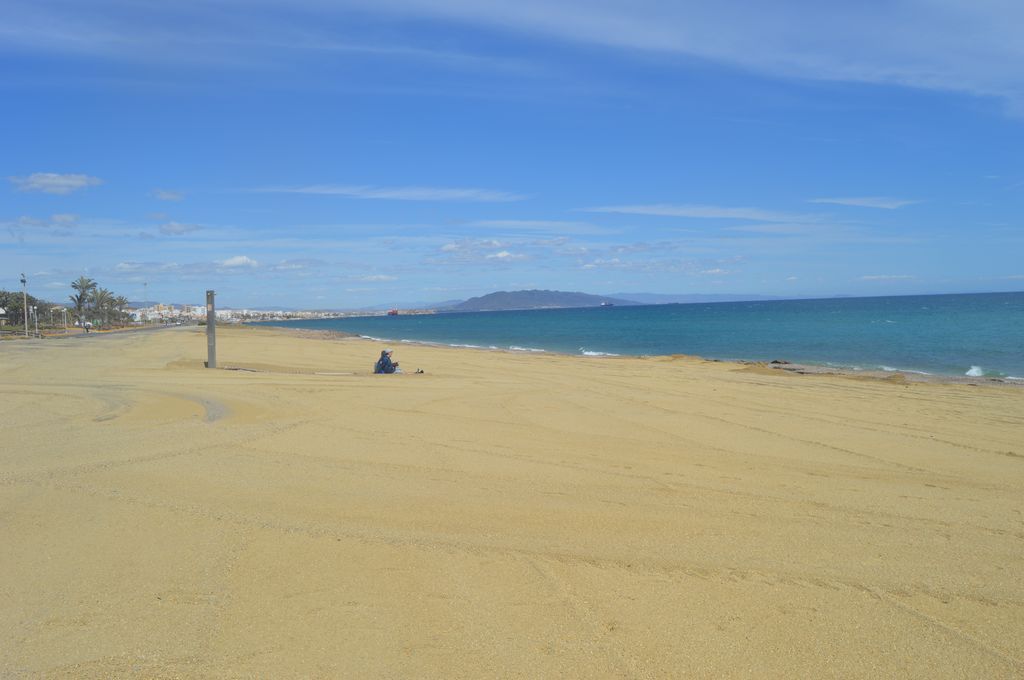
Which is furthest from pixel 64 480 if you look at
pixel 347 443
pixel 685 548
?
pixel 685 548

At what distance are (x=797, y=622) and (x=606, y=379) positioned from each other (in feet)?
52.8

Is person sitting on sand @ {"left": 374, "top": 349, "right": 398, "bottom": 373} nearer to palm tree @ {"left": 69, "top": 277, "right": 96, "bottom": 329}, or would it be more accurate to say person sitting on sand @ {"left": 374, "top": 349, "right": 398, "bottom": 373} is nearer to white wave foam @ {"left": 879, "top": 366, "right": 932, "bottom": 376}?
white wave foam @ {"left": 879, "top": 366, "right": 932, "bottom": 376}

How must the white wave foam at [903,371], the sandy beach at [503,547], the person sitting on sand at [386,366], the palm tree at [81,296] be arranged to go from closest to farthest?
the sandy beach at [503,547]
the person sitting on sand at [386,366]
the white wave foam at [903,371]
the palm tree at [81,296]

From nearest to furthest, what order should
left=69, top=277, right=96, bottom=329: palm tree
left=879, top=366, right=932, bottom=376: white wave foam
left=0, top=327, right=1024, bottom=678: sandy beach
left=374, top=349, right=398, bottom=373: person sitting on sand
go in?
1. left=0, top=327, right=1024, bottom=678: sandy beach
2. left=374, top=349, right=398, bottom=373: person sitting on sand
3. left=879, top=366, right=932, bottom=376: white wave foam
4. left=69, top=277, right=96, bottom=329: palm tree

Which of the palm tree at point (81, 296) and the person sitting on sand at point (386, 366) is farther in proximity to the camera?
the palm tree at point (81, 296)

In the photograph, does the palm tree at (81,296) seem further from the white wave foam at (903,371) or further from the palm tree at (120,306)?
the white wave foam at (903,371)

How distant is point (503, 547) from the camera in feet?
18.7

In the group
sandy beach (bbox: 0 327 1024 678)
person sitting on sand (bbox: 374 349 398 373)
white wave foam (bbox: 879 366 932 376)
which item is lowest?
white wave foam (bbox: 879 366 932 376)

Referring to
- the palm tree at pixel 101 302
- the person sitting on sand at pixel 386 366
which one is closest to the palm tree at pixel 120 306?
the palm tree at pixel 101 302

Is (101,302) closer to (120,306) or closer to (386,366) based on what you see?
(120,306)

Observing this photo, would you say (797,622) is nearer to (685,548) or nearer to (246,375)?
(685,548)

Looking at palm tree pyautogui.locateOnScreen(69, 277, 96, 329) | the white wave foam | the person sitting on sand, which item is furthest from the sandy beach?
palm tree pyautogui.locateOnScreen(69, 277, 96, 329)

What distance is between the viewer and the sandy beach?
4066 mm

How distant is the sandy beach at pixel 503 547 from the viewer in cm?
407
